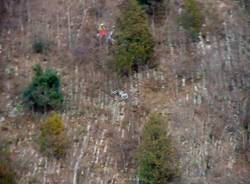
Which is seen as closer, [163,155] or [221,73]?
[163,155]

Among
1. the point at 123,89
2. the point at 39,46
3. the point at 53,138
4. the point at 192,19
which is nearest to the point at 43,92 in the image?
the point at 53,138

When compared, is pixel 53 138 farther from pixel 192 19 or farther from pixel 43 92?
pixel 192 19

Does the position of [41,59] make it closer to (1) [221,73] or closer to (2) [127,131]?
(2) [127,131]

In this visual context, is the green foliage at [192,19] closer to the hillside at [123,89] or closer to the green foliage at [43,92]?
the hillside at [123,89]

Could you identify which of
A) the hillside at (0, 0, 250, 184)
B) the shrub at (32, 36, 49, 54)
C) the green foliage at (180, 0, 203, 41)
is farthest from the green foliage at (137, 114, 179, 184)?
the shrub at (32, 36, 49, 54)

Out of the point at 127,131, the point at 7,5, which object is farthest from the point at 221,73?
the point at 7,5

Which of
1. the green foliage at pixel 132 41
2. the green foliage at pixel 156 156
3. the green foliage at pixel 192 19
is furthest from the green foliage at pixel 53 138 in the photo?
the green foliage at pixel 192 19
